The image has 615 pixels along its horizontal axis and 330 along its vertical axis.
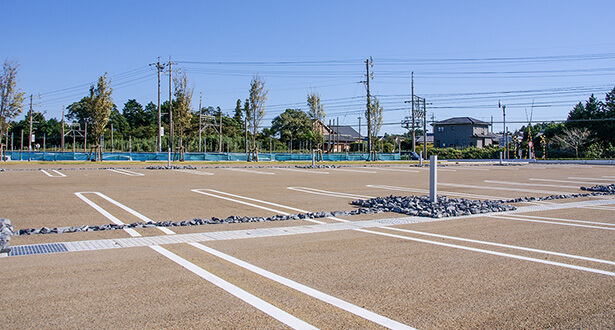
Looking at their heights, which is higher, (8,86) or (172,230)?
(8,86)

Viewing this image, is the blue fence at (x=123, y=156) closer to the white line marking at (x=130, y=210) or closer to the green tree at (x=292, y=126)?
the white line marking at (x=130, y=210)

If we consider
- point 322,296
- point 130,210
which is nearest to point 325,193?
point 130,210

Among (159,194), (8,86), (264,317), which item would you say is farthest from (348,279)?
(8,86)

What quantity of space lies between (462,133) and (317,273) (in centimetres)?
9775

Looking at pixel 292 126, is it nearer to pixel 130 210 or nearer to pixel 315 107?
pixel 315 107

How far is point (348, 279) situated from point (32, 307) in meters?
2.79

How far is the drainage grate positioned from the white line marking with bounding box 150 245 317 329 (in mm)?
1578

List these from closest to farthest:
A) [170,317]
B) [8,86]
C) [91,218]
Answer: [170,317], [91,218], [8,86]

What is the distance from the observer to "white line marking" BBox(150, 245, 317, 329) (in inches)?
135

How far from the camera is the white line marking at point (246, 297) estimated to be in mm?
3441

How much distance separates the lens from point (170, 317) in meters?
3.52

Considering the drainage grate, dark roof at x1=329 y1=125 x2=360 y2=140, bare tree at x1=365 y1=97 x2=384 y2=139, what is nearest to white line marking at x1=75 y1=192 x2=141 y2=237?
the drainage grate

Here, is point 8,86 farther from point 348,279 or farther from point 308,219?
point 348,279

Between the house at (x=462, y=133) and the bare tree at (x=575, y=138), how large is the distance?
2004cm
